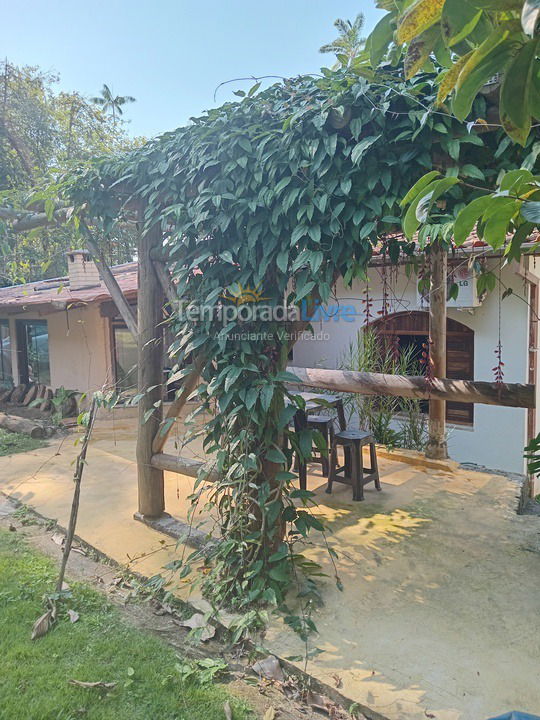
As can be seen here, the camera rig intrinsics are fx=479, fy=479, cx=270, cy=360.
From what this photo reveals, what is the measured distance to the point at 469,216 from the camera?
950mm

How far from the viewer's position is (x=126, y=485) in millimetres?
4980

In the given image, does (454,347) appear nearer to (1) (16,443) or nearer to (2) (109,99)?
(1) (16,443)

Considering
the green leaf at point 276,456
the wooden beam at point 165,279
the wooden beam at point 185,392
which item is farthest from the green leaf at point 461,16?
the wooden beam at point 165,279

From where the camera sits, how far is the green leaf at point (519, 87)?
0.78m

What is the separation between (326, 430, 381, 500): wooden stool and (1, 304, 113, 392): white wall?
5.11 meters

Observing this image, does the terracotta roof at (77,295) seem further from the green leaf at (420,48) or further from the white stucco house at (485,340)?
the green leaf at (420,48)

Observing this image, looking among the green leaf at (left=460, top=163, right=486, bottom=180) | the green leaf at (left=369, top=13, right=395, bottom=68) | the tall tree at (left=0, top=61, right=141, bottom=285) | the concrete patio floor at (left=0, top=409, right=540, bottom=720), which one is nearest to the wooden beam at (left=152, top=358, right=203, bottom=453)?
the concrete patio floor at (left=0, top=409, right=540, bottom=720)

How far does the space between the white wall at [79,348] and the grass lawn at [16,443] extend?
4.90 feet

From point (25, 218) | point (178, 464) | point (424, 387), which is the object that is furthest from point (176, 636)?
point (25, 218)

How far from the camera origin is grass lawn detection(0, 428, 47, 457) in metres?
6.60

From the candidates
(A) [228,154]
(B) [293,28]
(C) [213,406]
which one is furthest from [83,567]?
A: (B) [293,28]

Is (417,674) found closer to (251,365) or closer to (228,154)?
(251,365)

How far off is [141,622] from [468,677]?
1.72 m

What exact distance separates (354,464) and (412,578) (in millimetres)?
1390
